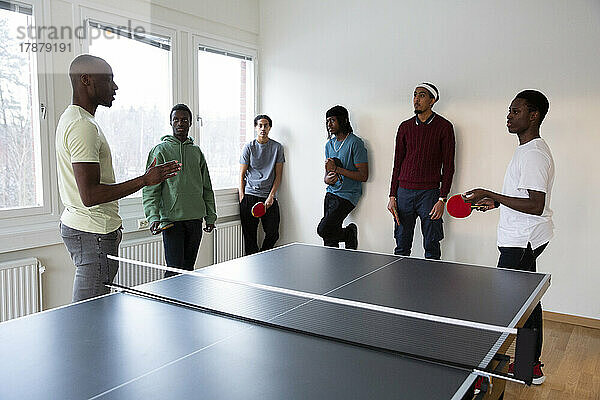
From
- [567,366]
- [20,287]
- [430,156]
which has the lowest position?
[567,366]

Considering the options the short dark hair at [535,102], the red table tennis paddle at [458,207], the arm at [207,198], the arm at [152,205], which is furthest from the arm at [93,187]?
the short dark hair at [535,102]

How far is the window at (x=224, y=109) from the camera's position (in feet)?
16.2

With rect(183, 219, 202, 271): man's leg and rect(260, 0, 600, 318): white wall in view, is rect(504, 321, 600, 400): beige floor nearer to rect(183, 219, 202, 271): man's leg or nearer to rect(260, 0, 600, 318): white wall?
rect(260, 0, 600, 318): white wall

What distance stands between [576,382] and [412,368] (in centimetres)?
217

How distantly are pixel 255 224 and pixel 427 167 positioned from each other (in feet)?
5.75

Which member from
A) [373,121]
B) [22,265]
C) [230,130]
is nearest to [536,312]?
[373,121]

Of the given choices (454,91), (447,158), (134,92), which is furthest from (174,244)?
(454,91)

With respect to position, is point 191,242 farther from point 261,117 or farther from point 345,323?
point 345,323

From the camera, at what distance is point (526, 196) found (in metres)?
2.77

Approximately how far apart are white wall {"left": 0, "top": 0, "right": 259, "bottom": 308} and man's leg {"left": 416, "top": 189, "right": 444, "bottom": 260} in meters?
1.93

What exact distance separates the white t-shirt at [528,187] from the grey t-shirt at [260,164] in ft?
8.75

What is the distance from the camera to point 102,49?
13.0ft

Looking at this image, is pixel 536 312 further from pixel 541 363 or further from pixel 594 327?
pixel 594 327

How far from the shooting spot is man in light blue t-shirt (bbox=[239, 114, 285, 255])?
5.16m
